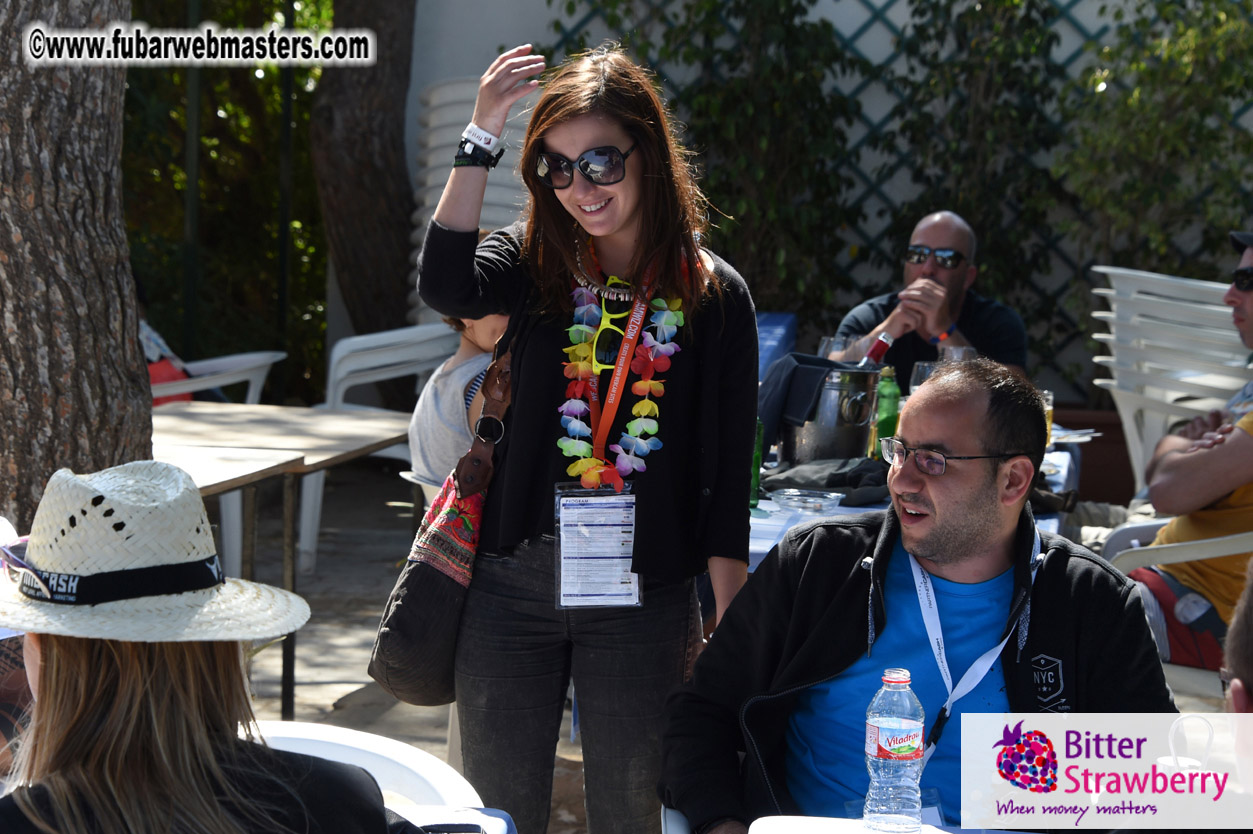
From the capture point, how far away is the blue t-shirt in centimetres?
151

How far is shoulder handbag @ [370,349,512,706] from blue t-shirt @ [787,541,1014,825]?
0.49 m

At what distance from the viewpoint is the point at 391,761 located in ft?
4.94

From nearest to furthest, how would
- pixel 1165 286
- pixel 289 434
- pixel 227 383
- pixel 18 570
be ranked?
1. pixel 18 570
2. pixel 289 434
3. pixel 1165 286
4. pixel 227 383

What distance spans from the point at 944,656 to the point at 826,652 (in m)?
0.15

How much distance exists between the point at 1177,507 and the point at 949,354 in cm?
74

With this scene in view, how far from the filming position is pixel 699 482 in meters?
1.68

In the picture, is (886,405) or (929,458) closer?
(929,458)

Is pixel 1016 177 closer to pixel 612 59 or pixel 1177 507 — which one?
pixel 1177 507

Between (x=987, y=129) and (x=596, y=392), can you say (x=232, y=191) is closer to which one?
(x=987, y=129)

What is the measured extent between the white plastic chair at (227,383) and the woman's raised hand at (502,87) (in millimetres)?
2358

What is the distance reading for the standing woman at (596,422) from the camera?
161 cm

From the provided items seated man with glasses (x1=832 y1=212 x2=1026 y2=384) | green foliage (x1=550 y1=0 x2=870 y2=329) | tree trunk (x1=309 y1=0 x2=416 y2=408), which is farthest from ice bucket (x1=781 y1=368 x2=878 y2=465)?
tree trunk (x1=309 y1=0 x2=416 y2=408)

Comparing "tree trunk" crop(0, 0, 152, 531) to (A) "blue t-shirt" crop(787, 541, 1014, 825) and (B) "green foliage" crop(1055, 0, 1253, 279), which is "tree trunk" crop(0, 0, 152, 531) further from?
(B) "green foliage" crop(1055, 0, 1253, 279)

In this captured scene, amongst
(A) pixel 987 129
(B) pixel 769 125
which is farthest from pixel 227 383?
(A) pixel 987 129
